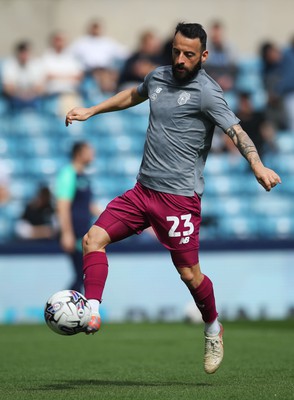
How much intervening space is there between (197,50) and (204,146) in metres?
0.71

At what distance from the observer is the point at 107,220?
7.59 meters

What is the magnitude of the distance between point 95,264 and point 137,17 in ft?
52.3

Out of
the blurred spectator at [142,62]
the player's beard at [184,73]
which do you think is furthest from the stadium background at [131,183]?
the player's beard at [184,73]

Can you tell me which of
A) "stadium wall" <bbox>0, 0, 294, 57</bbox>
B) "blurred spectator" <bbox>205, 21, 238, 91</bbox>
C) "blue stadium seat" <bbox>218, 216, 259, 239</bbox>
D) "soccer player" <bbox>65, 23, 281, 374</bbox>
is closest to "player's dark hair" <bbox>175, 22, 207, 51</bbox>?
"soccer player" <bbox>65, 23, 281, 374</bbox>

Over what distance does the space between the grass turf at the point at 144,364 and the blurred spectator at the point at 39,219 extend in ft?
9.33

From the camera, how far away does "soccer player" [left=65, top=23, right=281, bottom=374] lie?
24.4 feet

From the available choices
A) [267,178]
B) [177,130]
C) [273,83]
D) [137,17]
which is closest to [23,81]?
[137,17]

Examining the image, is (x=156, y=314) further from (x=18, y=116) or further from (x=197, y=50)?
(x=197, y=50)

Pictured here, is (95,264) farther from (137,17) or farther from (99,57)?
(137,17)

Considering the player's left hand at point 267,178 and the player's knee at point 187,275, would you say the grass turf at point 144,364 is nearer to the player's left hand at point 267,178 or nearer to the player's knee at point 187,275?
the player's knee at point 187,275

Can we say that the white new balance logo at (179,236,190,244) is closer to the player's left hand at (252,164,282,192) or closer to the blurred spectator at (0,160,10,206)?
the player's left hand at (252,164,282,192)

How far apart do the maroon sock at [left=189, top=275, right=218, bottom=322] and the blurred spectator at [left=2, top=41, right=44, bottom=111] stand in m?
12.2

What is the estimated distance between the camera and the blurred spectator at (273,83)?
20.1 metres

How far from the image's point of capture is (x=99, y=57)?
2030cm
